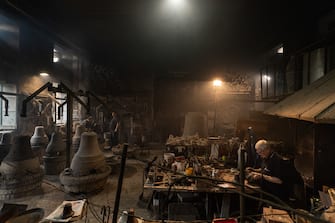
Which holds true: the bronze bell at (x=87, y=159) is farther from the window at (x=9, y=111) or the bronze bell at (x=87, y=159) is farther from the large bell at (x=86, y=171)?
the window at (x=9, y=111)

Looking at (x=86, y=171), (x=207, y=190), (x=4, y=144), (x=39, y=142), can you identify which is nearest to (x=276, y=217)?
(x=207, y=190)

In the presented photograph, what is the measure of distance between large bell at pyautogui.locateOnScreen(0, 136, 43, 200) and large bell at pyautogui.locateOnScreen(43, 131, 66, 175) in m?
1.65

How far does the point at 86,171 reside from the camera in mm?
6434

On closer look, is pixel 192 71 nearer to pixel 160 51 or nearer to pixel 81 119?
pixel 160 51

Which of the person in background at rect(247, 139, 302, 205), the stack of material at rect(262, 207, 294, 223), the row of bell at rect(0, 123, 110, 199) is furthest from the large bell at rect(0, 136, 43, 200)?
the stack of material at rect(262, 207, 294, 223)

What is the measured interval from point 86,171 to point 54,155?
280 cm

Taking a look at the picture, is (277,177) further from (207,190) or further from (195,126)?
(195,126)

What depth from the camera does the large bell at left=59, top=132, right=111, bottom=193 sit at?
247 inches

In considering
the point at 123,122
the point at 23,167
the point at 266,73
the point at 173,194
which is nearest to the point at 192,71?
the point at 266,73

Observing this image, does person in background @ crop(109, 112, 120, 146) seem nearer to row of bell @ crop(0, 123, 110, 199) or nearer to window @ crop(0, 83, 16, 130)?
window @ crop(0, 83, 16, 130)

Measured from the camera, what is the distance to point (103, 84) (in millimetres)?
14469

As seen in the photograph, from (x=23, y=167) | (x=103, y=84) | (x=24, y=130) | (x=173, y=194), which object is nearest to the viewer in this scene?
(x=173, y=194)

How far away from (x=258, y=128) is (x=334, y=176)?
5.03 metres

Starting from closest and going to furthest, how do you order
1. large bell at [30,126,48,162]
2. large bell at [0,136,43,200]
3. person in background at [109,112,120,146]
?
large bell at [0,136,43,200], large bell at [30,126,48,162], person in background at [109,112,120,146]
